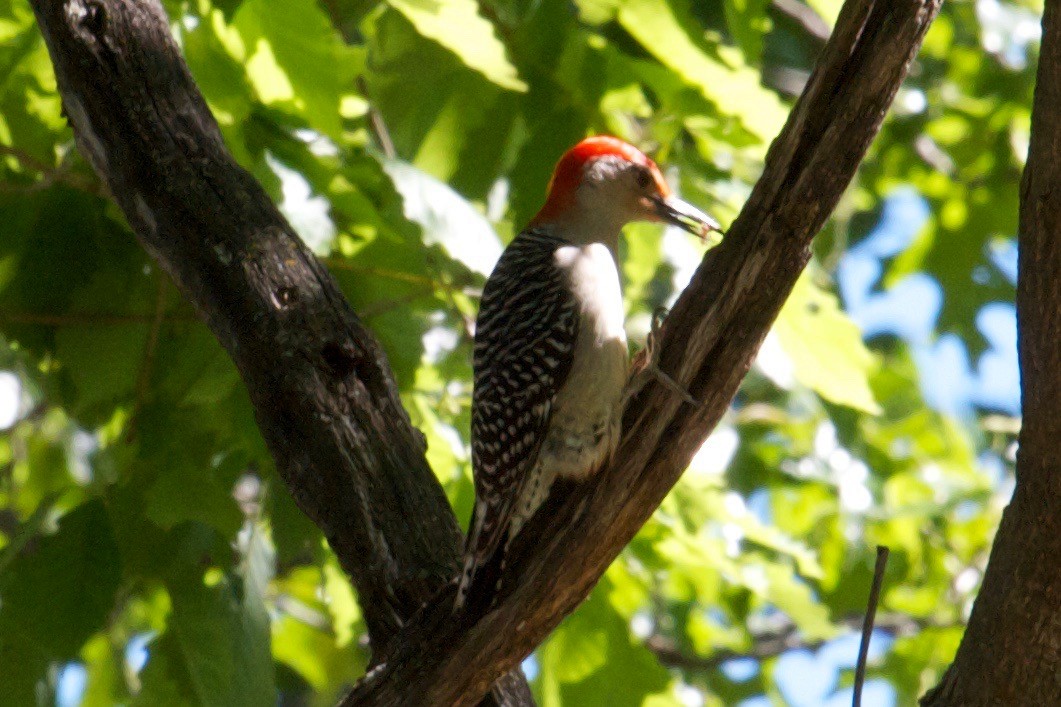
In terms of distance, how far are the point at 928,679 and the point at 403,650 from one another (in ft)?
16.3

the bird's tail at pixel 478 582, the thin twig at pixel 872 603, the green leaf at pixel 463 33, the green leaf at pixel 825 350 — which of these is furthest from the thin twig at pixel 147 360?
the thin twig at pixel 872 603

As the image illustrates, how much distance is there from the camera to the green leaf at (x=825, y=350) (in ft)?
13.7

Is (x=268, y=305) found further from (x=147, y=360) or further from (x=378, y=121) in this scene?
(x=378, y=121)

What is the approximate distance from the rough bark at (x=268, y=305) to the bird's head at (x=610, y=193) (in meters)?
1.37

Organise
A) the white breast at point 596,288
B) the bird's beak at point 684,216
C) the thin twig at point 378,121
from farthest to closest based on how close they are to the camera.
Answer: the thin twig at point 378,121 < the bird's beak at point 684,216 < the white breast at point 596,288

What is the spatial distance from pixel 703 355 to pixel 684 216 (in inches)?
55.0

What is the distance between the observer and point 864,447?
7.16 m

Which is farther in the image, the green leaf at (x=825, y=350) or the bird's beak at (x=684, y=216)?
the bird's beak at (x=684, y=216)

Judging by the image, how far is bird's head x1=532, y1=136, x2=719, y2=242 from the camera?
4.82 meters

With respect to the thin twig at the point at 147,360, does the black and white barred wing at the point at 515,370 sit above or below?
above

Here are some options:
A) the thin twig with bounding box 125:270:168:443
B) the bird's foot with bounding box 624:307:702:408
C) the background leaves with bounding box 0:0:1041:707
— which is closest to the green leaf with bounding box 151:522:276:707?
the background leaves with bounding box 0:0:1041:707

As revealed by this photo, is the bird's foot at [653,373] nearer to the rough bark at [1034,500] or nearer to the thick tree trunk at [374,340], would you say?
the thick tree trunk at [374,340]

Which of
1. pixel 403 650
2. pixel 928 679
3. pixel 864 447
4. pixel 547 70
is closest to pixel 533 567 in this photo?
pixel 403 650

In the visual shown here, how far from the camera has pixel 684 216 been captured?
4.80m
